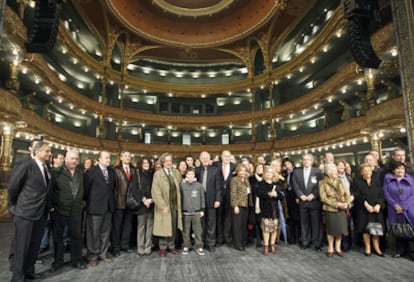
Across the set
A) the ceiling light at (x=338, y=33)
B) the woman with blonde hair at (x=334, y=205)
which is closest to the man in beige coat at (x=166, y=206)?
the woman with blonde hair at (x=334, y=205)

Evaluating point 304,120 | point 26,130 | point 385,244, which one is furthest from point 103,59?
point 385,244

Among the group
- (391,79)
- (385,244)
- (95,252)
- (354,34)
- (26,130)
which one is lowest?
(385,244)

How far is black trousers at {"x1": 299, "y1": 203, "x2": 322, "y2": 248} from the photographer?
489 centimetres

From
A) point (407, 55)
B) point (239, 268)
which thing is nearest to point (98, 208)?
point (239, 268)

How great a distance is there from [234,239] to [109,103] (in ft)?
70.6

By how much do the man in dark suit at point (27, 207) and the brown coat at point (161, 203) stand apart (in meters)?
1.83

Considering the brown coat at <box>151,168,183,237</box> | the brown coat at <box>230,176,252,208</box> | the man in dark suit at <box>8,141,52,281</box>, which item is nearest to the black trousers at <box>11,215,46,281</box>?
the man in dark suit at <box>8,141,52,281</box>

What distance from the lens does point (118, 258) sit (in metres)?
4.33

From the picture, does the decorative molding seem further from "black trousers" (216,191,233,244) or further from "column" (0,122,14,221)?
"black trousers" (216,191,233,244)

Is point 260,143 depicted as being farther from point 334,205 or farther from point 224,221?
point 334,205

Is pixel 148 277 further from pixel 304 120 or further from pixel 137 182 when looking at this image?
pixel 304 120

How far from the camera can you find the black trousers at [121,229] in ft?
15.0

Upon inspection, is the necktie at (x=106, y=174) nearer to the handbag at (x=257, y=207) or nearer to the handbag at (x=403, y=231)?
the handbag at (x=257, y=207)

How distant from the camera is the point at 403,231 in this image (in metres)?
4.28
